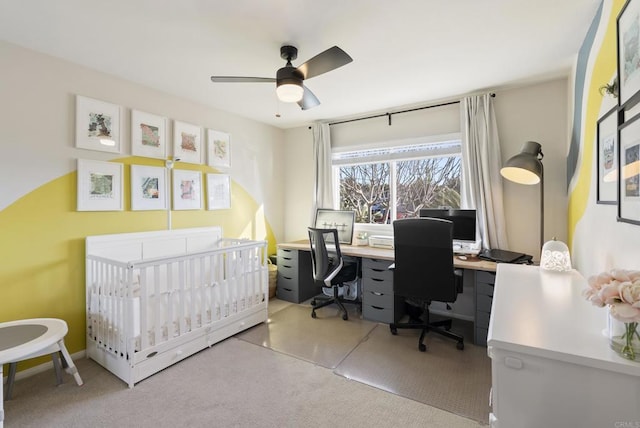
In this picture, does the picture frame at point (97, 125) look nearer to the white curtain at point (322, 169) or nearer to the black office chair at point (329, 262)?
the black office chair at point (329, 262)

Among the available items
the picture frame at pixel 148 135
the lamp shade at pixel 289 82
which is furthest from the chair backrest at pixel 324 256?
the picture frame at pixel 148 135

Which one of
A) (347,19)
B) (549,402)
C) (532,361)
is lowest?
(549,402)

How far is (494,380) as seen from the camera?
1002 millimetres

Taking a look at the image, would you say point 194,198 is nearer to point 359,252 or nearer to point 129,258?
point 129,258

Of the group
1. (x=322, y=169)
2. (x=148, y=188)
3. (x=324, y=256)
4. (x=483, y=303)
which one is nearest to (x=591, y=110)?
(x=483, y=303)

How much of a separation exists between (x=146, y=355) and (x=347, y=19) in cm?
276

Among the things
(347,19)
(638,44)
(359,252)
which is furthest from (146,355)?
(638,44)

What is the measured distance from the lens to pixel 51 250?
2.31 metres

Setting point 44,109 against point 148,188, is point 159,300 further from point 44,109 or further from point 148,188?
A: point 44,109

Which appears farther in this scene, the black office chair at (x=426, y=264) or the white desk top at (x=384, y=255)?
the white desk top at (x=384, y=255)

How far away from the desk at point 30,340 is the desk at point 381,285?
2252 mm

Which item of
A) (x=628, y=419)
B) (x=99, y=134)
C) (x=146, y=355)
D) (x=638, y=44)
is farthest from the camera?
(x=99, y=134)

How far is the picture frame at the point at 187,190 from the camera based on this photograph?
3160mm

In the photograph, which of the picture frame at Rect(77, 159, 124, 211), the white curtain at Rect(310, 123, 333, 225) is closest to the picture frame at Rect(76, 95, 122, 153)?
the picture frame at Rect(77, 159, 124, 211)
